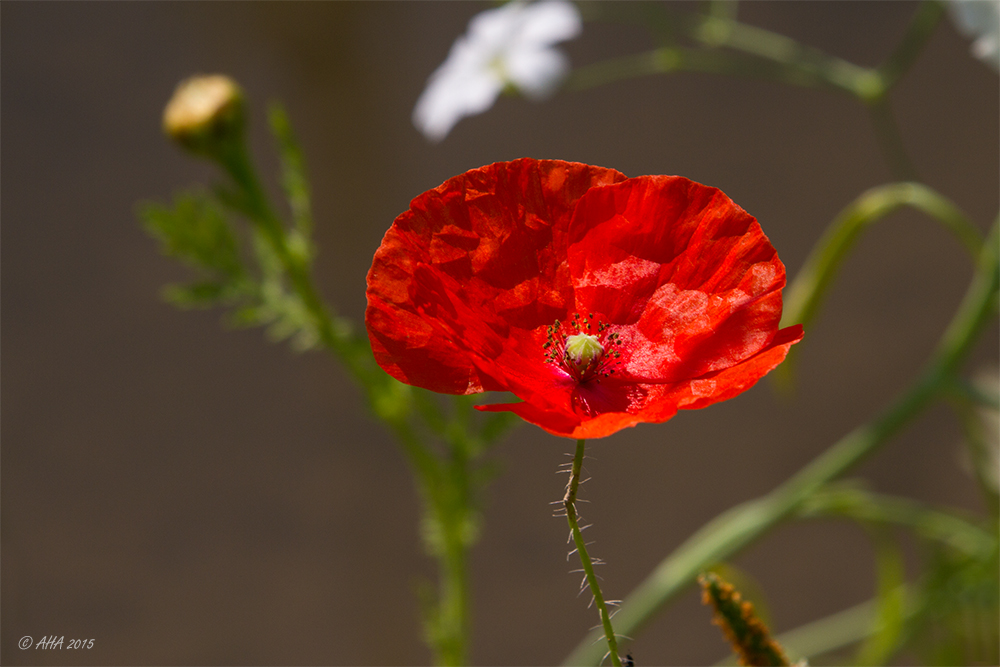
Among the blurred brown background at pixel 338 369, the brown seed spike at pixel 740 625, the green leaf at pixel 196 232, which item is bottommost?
the brown seed spike at pixel 740 625

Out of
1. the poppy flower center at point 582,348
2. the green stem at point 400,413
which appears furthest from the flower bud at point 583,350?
the green stem at point 400,413

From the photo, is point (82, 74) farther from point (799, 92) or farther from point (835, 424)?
point (835, 424)

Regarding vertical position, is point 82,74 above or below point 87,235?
above

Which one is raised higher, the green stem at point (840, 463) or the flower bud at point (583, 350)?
the green stem at point (840, 463)

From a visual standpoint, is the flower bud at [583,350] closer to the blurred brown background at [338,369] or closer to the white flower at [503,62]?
the white flower at [503,62]

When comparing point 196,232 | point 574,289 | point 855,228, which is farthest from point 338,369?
point 574,289

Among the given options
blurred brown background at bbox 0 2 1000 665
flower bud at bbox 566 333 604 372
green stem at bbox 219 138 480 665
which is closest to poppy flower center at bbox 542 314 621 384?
flower bud at bbox 566 333 604 372

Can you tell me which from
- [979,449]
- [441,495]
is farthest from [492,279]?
[979,449]

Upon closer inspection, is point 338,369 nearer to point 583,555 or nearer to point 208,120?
point 208,120
